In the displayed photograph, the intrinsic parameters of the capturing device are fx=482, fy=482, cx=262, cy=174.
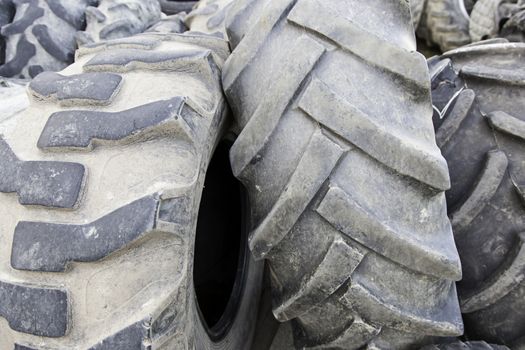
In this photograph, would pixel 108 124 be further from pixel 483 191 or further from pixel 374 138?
pixel 483 191

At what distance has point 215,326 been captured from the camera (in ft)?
3.74

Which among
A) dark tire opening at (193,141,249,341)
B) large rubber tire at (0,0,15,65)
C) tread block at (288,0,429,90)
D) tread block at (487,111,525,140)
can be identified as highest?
tread block at (288,0,429,90)

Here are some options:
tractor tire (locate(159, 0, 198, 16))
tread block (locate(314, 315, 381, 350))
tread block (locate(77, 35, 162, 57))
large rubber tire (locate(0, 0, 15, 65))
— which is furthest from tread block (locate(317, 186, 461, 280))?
tractor tire (locate(159, 0, 198, 16))

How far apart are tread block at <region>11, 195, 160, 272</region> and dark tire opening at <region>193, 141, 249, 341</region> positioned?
0.50m

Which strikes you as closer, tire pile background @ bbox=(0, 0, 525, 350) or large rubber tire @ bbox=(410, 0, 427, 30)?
tire pile background @ bbox=(0, 0, 525, 350)

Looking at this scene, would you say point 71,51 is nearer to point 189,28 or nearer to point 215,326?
point 189,28

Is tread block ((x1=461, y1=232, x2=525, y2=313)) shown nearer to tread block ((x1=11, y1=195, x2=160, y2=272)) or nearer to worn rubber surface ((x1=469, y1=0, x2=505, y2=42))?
tread block ((x1=11, y1=195, x2=160, y2=272))

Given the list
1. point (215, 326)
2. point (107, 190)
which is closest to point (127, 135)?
point (107, 190)

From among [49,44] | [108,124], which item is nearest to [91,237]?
[108,124]

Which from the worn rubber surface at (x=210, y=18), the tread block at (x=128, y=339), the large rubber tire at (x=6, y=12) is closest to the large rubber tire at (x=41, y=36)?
the large rubber tire at (x=6, y=12)

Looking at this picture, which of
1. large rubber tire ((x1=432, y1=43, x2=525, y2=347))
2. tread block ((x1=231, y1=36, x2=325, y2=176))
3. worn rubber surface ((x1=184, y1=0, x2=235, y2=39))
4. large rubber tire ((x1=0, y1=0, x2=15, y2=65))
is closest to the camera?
tread block ((x1=231, y1=36, x2=325, y2=176))

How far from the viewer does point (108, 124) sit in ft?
2.35

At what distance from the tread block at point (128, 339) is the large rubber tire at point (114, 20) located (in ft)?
3.62

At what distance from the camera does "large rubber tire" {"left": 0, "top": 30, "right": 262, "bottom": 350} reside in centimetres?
66
